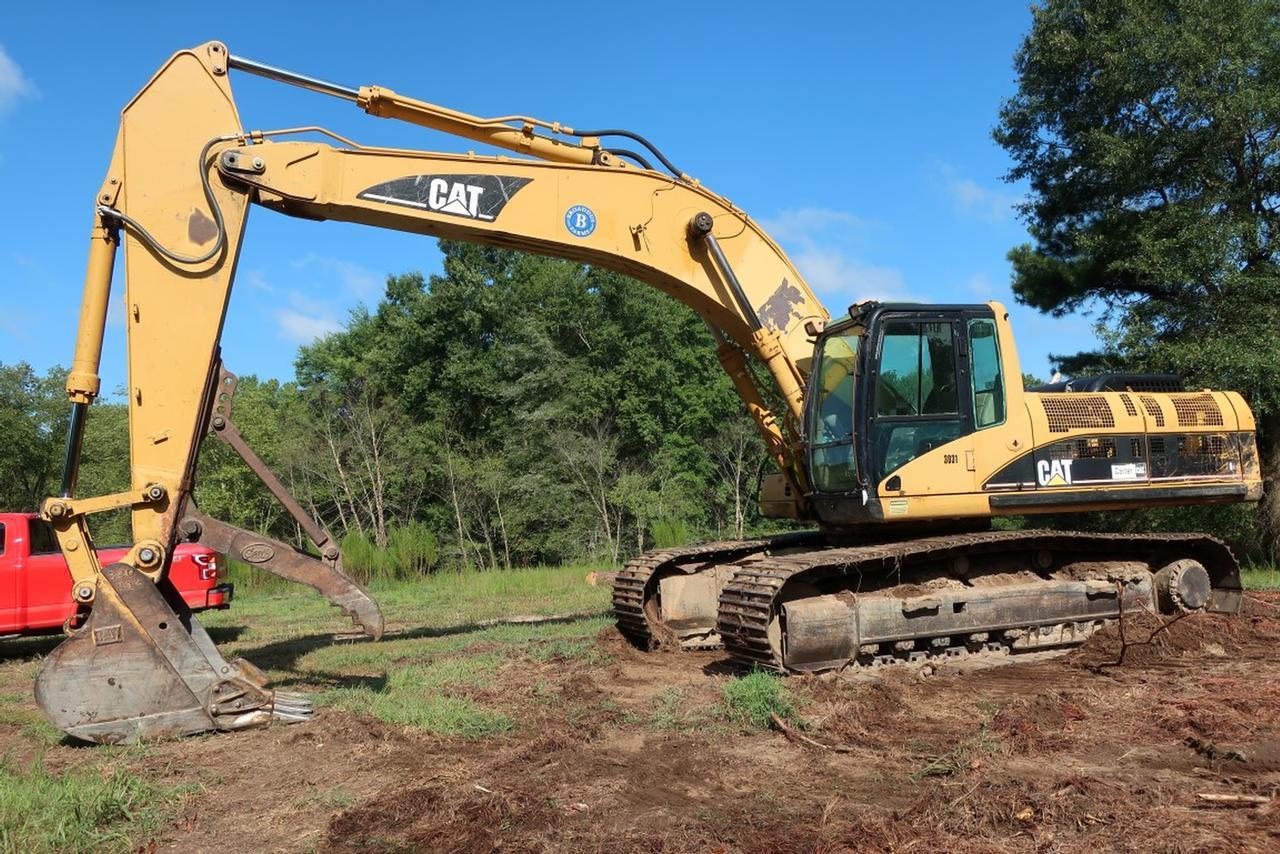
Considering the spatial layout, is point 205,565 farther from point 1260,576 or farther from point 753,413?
point 1260,576

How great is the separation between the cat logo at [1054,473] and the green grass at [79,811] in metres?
6.82

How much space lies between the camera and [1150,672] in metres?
7.26

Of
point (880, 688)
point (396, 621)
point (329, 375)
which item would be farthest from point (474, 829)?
point (329, 375)

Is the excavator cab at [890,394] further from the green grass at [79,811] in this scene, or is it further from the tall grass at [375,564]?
the tall grass at [375,564]

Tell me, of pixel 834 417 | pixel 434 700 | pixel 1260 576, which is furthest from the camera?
pixel 1260 576

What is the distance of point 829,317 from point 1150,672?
3944 mm

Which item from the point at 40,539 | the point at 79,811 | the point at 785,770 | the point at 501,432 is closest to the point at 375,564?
the point at 40,539

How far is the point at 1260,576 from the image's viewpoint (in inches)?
564

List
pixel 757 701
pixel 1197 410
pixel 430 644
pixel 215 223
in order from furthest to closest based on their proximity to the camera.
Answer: pixel 430 644 → pixel 1197 410 → pixel 215 223 → pixel 757 701

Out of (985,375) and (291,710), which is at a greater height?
(985,375)

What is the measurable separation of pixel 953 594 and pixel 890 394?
173cm

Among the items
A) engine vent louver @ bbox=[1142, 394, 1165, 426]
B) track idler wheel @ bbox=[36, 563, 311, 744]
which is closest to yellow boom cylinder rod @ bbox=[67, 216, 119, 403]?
track idler wheel @ bbox=[36, 563, 311, 744]

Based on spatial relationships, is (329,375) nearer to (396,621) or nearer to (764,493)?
(396,621)

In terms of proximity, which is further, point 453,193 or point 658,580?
point 658,580
